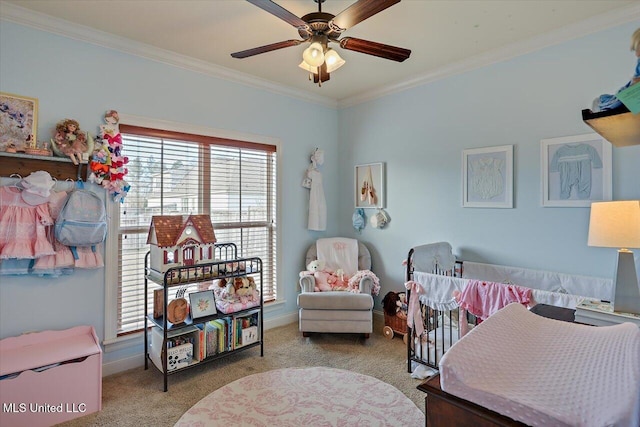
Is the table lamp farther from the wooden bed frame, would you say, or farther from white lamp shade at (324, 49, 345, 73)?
white lamp shade at (324, 49, 345, 73)

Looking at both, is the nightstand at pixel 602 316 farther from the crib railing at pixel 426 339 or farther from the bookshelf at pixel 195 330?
the bookshelf at pixel 195 330

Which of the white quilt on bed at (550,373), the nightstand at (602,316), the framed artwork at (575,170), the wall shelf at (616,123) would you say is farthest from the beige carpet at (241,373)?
the wall shelf at (616,123)

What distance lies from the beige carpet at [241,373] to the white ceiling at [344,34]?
2.55 m

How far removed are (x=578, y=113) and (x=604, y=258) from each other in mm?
1053

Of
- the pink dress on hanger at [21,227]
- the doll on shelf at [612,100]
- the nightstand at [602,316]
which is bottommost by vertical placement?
the nightstand at [602,316]

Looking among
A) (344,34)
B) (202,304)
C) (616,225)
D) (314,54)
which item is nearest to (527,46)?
(344,34)

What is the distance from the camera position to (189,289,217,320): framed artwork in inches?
101

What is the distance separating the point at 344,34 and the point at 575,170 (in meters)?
2.00

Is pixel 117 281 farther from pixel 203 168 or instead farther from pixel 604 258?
pixel 604 258

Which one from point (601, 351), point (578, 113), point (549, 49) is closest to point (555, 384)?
point (601, 351)

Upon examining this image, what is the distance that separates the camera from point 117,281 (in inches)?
103

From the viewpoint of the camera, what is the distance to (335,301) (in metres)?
3.10

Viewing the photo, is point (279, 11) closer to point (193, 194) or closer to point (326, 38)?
point (326, 38)

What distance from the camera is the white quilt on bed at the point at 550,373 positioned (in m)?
0.56
